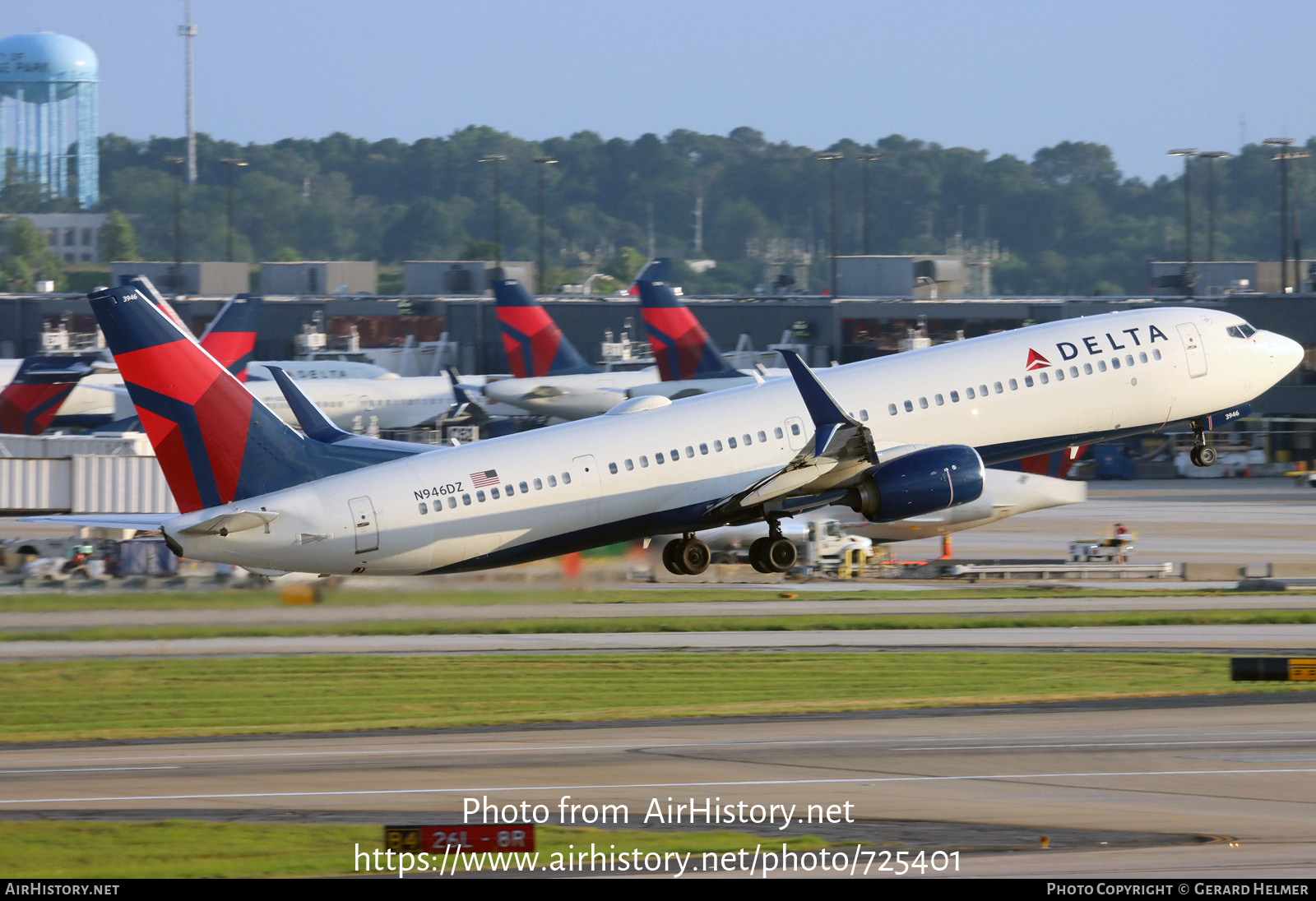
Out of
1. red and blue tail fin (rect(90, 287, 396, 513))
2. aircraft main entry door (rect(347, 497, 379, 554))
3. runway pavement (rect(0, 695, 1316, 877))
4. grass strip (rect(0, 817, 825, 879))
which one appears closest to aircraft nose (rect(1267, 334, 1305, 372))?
runway pavement (rect(0, 695, 1316, 877))

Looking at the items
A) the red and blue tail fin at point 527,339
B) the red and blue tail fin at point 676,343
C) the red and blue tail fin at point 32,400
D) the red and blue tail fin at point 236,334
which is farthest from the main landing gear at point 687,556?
the red and blue tail fin at point 32,400

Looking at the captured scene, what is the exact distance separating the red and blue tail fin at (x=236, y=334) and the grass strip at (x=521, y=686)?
32571 mm

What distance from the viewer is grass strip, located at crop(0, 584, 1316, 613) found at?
145ft

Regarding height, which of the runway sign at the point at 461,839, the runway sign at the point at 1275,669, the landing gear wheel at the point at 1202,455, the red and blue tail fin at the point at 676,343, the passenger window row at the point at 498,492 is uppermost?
the red and blue tail fin at the point at 676,343

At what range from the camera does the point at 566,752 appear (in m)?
37.1

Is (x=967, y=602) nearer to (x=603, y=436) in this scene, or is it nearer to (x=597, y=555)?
(x=597, y=555)

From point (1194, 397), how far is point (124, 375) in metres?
28.3

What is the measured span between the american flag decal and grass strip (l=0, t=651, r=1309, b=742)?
6.01 metres

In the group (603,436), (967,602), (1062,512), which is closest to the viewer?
(603,436)

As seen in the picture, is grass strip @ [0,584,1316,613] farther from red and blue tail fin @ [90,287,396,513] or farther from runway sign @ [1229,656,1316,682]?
runway sign @ [1229,656,1316,682]

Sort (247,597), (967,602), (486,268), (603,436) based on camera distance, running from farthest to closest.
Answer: (486,268)
(967,602)
(247,597)
(603,436)

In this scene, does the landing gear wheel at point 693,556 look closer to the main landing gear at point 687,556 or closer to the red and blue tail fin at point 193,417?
the main landing gear at point 687,556

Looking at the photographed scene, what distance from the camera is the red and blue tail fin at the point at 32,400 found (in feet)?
295

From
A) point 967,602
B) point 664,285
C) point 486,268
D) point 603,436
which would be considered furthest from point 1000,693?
point 486,268
